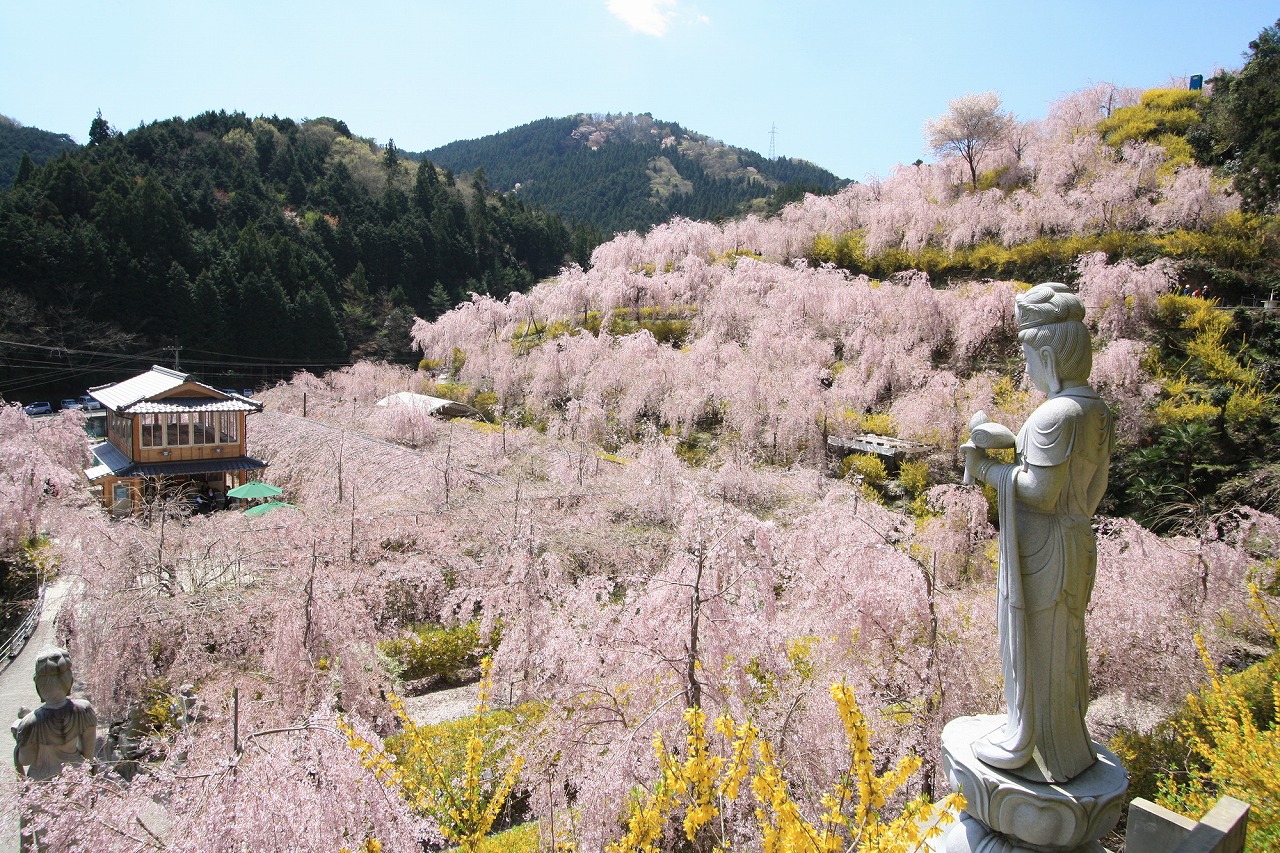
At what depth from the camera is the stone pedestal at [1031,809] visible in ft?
10.4

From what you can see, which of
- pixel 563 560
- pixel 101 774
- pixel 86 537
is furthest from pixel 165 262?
pixel 101 774

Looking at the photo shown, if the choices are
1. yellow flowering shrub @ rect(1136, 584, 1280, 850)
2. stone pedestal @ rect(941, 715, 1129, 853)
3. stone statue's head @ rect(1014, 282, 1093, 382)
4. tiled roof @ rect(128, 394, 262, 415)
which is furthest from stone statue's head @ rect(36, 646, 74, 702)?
tiled roof @ rect(128, 394, 262, 415)

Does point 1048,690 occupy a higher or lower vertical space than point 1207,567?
higher

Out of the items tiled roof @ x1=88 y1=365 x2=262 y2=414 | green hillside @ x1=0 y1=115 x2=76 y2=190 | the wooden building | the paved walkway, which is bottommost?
the paved walkway

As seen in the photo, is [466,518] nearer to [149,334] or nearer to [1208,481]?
[1208,481]

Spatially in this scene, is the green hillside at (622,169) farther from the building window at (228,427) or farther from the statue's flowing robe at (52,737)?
the statue's flowing robe at (52,737)

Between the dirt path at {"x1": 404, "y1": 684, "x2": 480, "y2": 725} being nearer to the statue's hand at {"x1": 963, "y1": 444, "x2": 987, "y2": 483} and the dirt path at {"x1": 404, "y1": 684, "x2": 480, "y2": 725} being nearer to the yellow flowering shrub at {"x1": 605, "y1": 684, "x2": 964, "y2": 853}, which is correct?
the yellow flowering shrub at {"x1": 605, "y1": 684, "x2": 964, "y2": 853}

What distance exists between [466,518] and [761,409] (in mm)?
10169

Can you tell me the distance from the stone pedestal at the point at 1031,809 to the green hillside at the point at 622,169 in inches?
2688

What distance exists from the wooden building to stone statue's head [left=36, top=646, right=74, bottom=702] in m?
16.7

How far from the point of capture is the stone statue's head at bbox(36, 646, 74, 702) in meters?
4.98

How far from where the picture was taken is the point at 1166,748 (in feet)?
24.0

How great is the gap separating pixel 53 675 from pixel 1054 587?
6.66m

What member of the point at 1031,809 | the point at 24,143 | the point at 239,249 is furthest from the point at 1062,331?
the point at 24,143
